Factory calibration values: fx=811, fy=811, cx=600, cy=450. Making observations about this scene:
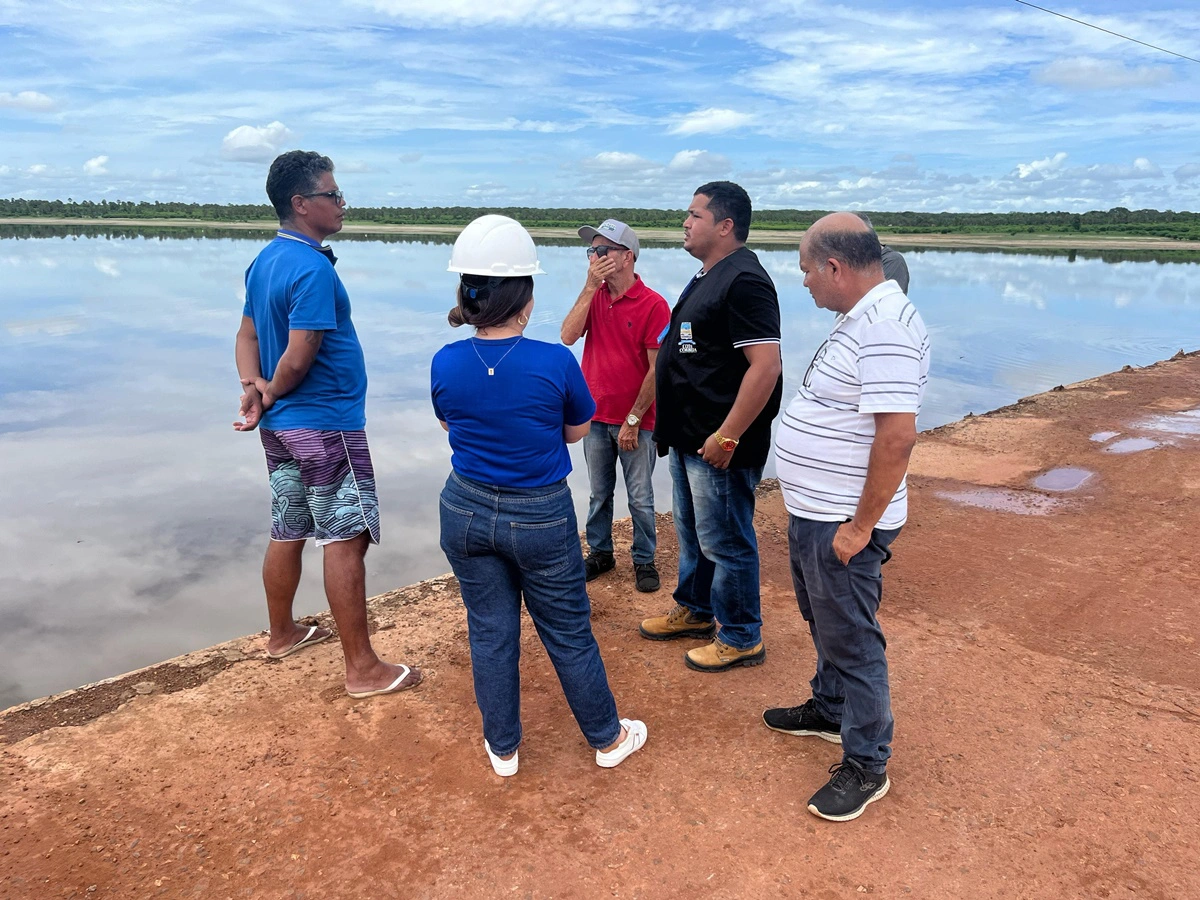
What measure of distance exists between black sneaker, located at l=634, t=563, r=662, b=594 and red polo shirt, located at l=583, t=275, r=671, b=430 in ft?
3.00

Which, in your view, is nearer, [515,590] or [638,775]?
[515,590]

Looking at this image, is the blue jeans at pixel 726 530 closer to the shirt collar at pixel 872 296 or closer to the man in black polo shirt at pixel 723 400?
the man in black polo shirt at pixel 723 400

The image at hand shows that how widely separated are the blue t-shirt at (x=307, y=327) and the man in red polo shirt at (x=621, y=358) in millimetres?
1389

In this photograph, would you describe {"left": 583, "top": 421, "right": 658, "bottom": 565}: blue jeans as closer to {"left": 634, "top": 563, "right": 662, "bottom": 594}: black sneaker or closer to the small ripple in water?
{"left": 634, "top": 563, "right": 662, "bottom": 594}: black sneaker

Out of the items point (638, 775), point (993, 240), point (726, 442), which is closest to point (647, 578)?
point (726, 442)

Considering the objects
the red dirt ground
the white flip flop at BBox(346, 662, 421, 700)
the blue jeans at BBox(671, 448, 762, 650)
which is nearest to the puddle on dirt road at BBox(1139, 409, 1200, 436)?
the red dirt ground

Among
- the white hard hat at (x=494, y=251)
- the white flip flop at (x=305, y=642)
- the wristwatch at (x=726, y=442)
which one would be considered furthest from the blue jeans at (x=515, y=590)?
the white flip flop at (x=305, y=642)

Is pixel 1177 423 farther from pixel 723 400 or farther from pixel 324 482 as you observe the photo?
pixel 324 482

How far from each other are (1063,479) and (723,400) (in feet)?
17.5

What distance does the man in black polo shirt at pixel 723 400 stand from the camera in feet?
11.6

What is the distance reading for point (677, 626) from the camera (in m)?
4.34

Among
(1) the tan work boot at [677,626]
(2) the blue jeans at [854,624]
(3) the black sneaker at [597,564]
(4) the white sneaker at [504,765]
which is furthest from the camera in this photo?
(3) the black sneaker at [597,564]

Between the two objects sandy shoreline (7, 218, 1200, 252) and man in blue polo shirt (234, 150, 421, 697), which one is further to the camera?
sandy shoreline (7, 218, 1200, 252)

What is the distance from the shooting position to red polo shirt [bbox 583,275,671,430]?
Answer: 15.3 feet
